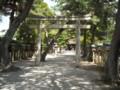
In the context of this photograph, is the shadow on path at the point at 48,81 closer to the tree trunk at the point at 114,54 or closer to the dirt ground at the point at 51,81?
the dirt ground at the point at 51,81

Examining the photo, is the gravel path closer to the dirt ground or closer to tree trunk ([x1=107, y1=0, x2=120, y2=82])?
the dirt ground

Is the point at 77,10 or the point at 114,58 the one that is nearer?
the point at 114,58

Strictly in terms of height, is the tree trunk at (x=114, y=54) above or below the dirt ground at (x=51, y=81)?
above

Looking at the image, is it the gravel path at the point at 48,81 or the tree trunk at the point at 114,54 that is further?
the tree trunk at the point at 114,54

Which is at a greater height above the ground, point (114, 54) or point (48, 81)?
point (114, 54)

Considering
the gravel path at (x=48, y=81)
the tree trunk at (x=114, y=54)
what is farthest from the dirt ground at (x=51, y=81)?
the tree trunk at (x=114, y=54)

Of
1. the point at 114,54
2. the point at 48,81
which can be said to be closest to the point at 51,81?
the point at 48,81

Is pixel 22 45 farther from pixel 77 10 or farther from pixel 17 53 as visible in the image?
pixel 77 10

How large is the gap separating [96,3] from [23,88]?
9.15 m

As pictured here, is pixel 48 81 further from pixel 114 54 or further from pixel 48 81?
pixel 114 54

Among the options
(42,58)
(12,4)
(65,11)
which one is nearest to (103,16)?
(65,11)

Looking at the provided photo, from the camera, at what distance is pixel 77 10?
50.1ft

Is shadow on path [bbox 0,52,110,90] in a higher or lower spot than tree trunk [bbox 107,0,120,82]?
lower

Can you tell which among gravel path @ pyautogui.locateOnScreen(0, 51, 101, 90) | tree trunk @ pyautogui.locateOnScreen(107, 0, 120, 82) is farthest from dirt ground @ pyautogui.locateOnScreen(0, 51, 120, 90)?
tree trunk @ pyautogui.locateOnScreen(107, 0, 120, 82)
